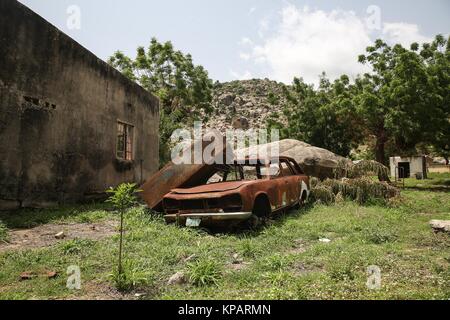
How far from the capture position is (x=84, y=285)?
3617 millimetres

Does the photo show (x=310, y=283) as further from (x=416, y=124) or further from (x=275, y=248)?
(x=416, y=124)

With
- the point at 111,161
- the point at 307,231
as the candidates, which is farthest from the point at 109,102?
the point at 307,231

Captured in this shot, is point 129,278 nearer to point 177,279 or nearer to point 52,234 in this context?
point 177,279

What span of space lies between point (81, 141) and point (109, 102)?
6.43 ft

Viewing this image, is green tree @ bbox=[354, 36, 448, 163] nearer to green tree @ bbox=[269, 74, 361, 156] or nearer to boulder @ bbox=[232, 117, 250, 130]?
green tree @ bbox=[269, 74, 361, 156]

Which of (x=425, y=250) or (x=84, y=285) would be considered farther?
(x=425, y=250)

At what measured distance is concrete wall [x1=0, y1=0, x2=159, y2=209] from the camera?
699cm

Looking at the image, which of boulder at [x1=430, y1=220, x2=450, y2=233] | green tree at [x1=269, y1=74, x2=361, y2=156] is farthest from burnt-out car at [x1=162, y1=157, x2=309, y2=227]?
green tree at [x1=269, y1=74, x2=361, y2=156]

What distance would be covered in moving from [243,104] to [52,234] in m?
48.0

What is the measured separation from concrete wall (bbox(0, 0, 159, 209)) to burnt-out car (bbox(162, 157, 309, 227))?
339cm

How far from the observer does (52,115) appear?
8.15 metres

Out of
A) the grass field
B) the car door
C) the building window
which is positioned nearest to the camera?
the grass field

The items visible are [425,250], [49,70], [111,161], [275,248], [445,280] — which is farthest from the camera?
[111,161]

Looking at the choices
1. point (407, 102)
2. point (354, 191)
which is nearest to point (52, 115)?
point (354, 191)
